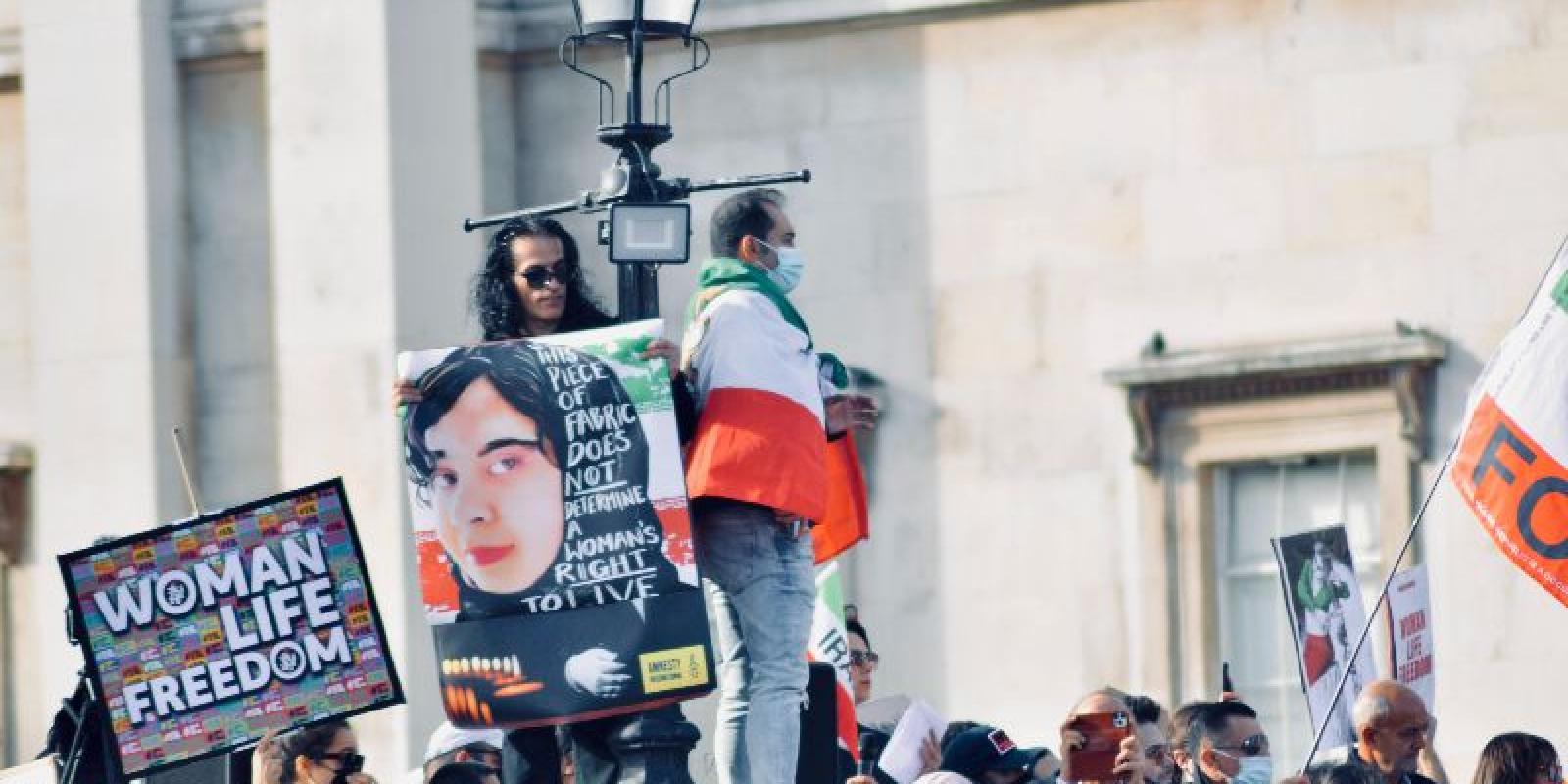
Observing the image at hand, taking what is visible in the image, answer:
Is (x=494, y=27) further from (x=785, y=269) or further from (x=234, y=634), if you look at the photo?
(x=785, y=269)

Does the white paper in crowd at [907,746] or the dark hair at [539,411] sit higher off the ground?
the dark hair at [539,411]

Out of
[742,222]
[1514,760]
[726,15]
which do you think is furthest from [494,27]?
[1514,760]

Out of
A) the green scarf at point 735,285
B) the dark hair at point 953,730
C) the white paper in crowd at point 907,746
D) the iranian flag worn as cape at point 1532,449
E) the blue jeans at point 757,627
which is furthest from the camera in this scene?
the dark hair at point 953,730

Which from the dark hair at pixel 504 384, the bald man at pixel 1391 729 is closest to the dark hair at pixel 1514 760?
the bald man at pixel 1391 729

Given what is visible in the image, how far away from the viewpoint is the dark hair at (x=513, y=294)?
14.1 meters

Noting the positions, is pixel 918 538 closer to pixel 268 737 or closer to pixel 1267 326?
pixel 1267 326

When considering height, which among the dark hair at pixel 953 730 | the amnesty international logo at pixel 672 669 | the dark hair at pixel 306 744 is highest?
the amnesty international logo at pixel 672 669

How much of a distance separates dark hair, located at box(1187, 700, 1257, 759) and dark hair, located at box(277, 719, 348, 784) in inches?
117

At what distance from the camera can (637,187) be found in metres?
16.3

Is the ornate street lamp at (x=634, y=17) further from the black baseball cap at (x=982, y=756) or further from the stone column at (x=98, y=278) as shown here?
the stone column at (x=98, y=278)

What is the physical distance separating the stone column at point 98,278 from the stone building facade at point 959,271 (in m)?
0.02

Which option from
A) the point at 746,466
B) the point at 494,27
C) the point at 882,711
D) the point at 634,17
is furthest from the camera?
the point at 494,27

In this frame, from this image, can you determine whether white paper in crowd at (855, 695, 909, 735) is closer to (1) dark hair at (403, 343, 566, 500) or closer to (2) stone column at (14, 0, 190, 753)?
(1) dark hair at (403, 343, 566, 500)

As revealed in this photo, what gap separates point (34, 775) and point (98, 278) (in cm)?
997
